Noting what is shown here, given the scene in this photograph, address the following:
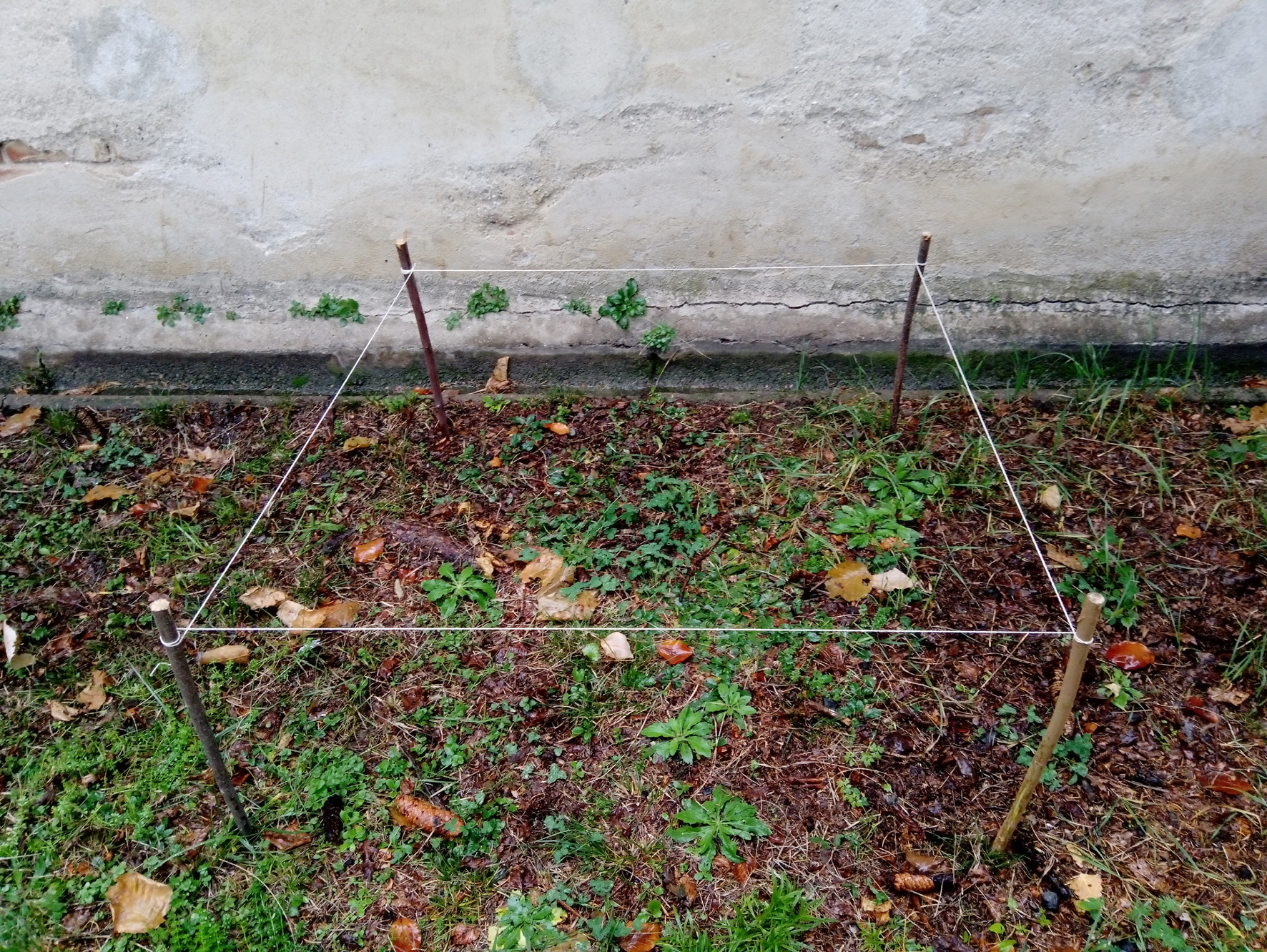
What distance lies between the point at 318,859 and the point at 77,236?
252 cm

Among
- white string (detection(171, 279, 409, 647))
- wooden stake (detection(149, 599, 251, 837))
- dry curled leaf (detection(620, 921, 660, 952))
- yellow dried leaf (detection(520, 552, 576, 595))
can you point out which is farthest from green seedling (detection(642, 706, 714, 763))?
white string (detection(171, 279, 409, 647))

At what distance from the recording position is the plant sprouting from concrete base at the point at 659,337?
3.27 m

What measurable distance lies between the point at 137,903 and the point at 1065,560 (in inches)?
93.9

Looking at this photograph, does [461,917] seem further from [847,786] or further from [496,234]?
[496,234]

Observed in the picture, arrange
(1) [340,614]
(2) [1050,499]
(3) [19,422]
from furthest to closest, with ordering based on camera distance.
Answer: (3) [19,422] < (2) [1050,499] < (1) [340,614]

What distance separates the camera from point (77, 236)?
3258mm

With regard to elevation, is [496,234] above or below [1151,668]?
above

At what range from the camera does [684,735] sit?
2.12 meters

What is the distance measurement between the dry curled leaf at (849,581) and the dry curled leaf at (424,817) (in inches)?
43.9

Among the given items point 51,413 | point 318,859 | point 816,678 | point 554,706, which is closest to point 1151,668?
point 816,678

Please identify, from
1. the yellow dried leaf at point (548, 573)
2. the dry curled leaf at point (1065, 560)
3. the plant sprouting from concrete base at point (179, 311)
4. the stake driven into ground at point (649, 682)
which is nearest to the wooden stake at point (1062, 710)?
the stake driven into ground at point (649, 682)

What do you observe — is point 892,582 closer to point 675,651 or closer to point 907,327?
point 675,651

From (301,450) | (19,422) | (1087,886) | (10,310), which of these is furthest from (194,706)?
(10,310)

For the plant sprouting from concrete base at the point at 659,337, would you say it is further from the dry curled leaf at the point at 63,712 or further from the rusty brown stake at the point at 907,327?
the dry curled leaf at the point at 63,712
